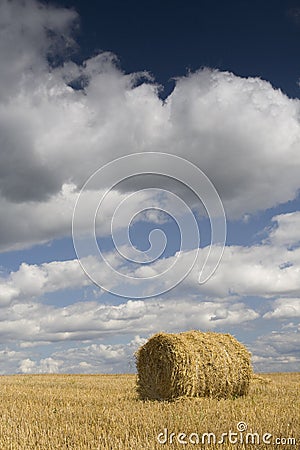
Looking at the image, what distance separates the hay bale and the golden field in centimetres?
56

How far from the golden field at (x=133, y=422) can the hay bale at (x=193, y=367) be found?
1.84ft

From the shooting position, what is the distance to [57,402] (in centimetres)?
1379

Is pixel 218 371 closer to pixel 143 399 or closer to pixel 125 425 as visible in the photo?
pixel 143 399

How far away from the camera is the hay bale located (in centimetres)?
1452

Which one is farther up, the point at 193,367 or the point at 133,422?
the point at 193,367

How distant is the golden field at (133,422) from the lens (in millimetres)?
8539

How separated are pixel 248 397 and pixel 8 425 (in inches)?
274

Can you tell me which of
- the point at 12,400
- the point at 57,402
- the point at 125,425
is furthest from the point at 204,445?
the point at 12,400

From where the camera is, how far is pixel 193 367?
1458cm

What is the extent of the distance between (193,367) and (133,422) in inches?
187

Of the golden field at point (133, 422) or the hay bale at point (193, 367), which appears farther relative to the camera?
the hay bale at point (193, 367)

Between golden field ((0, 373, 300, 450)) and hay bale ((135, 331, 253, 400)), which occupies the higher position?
hay bale ((135, 331, 253, 400))

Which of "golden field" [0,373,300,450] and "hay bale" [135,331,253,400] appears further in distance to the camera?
"hay bale" [135,331,253,400]

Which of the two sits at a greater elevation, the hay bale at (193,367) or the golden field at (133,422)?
the hay bale at (193,367)
